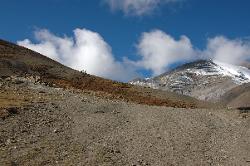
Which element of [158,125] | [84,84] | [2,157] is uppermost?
[84,84]

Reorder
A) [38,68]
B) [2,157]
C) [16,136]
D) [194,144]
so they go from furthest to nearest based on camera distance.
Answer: [38,68]
[194,144]
[16,136]
[2,157]

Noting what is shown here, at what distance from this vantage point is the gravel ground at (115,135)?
32.9 meters

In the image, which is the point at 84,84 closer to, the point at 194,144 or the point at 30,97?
the point at 30,97

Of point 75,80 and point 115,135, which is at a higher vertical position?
point 75,80

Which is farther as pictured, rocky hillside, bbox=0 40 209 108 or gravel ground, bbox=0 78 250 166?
rocky hillside, bbox=0 40 209 108

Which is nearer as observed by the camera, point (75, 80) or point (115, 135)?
point (115, 135)

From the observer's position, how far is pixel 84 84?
251 feet

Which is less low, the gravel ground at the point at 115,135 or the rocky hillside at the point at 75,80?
the rocky hillside at the point at 75,80

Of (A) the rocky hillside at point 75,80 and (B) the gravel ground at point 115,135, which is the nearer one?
(B) the gravel ground at point 115,135

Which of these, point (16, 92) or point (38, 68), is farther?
point (38, 68)

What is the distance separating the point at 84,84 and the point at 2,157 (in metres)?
45.8

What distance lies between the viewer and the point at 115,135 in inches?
1529

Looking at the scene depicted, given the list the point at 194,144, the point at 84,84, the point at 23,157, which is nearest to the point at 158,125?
the point at 194,144

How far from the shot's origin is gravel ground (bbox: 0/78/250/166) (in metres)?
32.9
